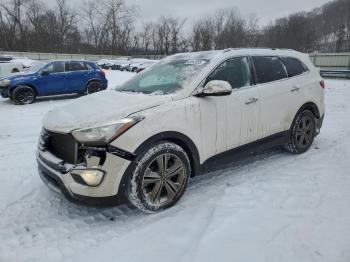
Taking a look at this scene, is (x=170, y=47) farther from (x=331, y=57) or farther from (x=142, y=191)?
(x=142, y=191)

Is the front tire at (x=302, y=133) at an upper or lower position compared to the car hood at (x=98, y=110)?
lower

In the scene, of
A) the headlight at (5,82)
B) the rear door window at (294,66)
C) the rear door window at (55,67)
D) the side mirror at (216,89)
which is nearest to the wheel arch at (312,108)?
the rear door window at (294,66)

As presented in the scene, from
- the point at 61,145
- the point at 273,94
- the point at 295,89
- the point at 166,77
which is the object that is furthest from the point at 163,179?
the point at 295,89

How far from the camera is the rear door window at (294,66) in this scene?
5182 mm

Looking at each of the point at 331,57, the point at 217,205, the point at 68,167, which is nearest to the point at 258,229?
the point at 217,205

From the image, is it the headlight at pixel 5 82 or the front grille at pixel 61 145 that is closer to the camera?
the front grille at pixel 61 145

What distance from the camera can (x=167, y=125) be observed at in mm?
3518

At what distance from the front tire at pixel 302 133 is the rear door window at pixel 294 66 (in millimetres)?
639

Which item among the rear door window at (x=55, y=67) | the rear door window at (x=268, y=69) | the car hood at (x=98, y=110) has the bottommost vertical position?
the car hood at (x=98, y=110)

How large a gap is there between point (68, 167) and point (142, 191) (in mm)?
774

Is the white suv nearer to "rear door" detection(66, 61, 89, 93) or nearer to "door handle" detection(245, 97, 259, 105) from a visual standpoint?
"door handle" detection(245, 97, 259, 105)

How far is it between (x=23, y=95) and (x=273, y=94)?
29.8ft

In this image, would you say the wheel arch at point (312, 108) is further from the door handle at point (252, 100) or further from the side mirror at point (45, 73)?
the side mirror at point (45, 73)

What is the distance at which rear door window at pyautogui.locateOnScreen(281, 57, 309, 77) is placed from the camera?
518 centimetres
